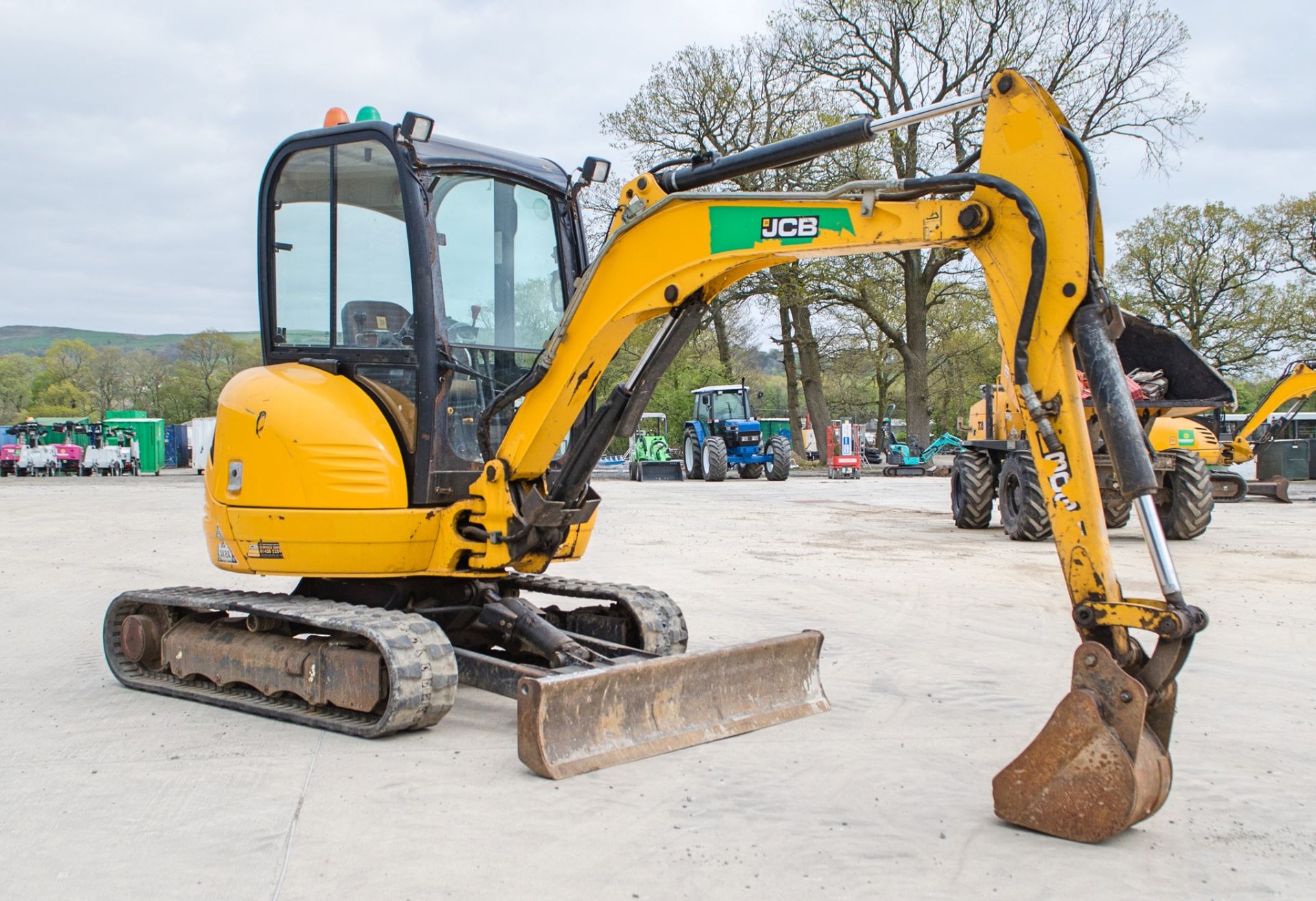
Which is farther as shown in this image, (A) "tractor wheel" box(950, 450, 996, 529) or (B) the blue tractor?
(B) the blue tractor

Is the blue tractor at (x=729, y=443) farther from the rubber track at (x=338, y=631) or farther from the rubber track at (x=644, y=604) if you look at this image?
the rubber track at (x=338, y=631)

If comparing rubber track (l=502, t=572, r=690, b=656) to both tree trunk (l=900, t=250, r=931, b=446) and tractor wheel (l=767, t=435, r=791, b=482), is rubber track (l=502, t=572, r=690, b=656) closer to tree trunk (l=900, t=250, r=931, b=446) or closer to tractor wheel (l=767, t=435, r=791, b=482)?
tractor wheel (l=767, t=435, r=791, b=482)

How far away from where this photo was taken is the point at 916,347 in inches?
1353

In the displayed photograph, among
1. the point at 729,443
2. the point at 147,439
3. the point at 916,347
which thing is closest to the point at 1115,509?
the point at 729,443

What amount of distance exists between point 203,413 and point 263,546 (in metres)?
65.8

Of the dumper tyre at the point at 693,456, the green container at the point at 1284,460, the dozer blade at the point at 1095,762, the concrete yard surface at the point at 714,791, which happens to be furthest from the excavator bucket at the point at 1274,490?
the dozer blade at the point at 1095,762

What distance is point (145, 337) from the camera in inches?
6427

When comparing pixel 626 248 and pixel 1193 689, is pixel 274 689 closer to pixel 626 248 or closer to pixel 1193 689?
pixel 626 248

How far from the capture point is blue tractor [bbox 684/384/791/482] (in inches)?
1228

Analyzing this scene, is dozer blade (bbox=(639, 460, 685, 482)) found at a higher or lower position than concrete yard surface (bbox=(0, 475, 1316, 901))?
higher

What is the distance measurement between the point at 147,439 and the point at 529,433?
4324cm

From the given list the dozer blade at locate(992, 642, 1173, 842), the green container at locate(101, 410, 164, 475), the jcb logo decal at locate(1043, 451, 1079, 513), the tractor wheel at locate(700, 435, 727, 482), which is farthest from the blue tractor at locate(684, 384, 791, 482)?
the dozer blade at locate(992, 642, 1173, 842)

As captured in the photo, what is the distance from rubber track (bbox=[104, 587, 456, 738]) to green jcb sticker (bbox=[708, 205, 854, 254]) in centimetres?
222

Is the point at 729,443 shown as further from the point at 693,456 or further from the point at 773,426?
the point at 773,426
